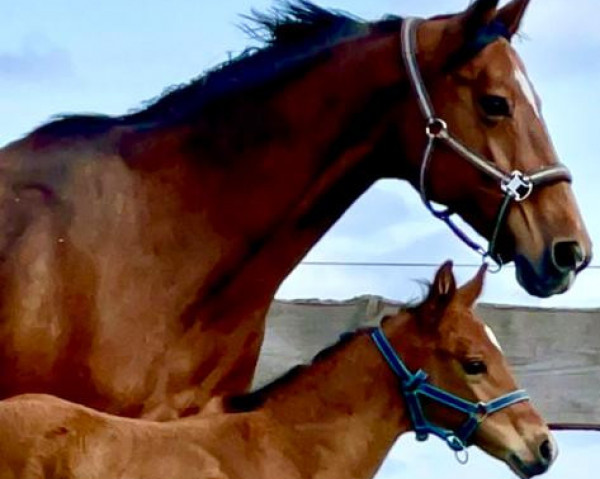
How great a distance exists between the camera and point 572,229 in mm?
3926

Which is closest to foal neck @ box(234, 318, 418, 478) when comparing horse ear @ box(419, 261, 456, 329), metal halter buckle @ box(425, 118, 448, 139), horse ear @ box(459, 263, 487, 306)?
horse ear @ box(419, 261, 456, 329)

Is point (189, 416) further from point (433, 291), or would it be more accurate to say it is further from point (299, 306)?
point (299, 306)

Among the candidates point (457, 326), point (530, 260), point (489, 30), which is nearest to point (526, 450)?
point (457, 326)

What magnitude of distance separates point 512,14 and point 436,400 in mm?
877

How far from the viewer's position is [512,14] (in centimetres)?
415

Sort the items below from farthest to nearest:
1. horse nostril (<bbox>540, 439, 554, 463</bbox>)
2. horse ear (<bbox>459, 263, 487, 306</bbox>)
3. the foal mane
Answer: horse ear (<bbox>459, 263, 487, 306</bbox>) < horse nostril (<bbox>540, 439, 554, 463</bbox>) < the foal mane

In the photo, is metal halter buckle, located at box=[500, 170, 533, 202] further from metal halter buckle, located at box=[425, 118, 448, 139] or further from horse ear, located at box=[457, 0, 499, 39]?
horse ear, located at box=[457, 0, 499, 39]

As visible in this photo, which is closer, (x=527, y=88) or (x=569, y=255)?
(x=569, y=255)

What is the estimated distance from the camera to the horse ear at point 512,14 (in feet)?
13.6

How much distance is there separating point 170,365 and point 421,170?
0.64 m

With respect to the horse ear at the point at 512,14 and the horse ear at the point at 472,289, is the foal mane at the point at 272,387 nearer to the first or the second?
the horse ear at the point at 472,289

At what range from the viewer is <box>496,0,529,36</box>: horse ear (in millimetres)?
4141

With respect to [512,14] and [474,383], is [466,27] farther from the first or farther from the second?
[474,383]

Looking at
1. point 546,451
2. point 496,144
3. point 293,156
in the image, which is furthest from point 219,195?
point 546,451
